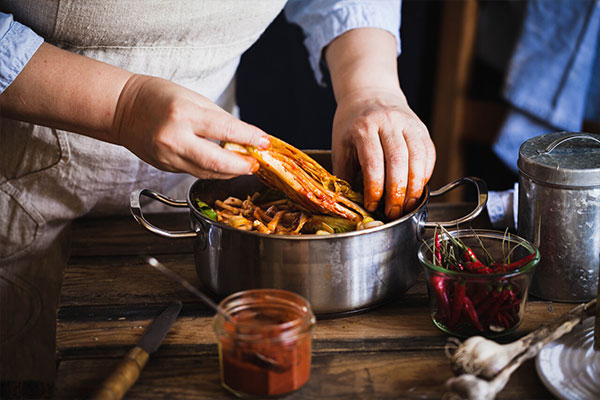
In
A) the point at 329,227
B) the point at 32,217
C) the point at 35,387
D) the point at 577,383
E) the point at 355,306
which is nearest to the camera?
the point at 577,383

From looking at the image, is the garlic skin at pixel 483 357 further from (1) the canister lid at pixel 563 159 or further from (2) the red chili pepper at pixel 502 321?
(1) the canister lid at pixel 563 159

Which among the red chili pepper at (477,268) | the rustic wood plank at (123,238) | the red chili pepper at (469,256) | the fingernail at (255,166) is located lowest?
the rustic wood plank at (123,238)

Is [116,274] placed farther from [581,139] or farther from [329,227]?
[581,139]

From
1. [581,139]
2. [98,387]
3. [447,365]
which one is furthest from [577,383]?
[98,387]

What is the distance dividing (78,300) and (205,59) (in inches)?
22.2

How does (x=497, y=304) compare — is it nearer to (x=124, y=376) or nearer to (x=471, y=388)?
(x=471, y=388)

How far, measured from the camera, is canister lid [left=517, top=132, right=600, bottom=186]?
3.21 ft

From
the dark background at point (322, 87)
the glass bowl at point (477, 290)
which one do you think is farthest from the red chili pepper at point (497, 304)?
the dark background at point (322, 87)

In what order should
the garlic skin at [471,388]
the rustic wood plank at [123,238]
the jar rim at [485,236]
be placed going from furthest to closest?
1. the rustic wood plank at [123,238]
2. the jar rim at [485,236]
3. the garlic skin at [471,388]

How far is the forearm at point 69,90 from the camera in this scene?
40.1 inches

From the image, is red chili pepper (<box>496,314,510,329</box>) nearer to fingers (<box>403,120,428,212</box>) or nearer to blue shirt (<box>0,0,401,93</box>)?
fingers (<box>403,120,428,212</box>)

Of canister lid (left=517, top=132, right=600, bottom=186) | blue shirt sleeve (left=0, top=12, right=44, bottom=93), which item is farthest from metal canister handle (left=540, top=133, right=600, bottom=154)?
blue shirt sleeve (left=0, top=12, right=44, bottom=93)

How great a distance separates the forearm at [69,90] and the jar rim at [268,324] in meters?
0.37

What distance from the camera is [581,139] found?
1.07 m
